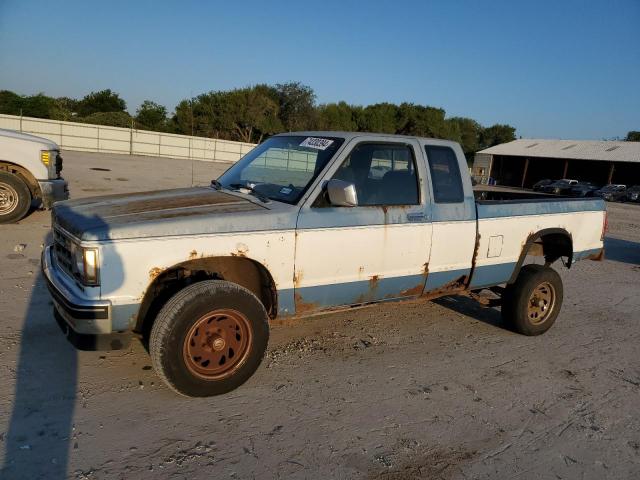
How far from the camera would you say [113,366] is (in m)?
3.93

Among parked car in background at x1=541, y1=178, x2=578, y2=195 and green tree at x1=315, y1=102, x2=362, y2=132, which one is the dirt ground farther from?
green tree at x1=315, y1=102, x2=362, y2=132

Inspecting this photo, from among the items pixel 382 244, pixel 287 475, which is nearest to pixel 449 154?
pixel 382 244

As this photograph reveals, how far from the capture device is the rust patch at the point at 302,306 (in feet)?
12.7

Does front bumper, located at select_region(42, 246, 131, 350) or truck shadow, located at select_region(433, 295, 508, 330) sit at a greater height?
front bumper, located at select_region(42, 246, 131, 350)

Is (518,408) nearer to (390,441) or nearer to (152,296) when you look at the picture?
(390,441)

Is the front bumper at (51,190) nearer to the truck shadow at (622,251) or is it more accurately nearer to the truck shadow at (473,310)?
the truck shadow at (473,310)

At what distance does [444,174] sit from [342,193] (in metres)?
1.40

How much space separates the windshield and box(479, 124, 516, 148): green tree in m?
79.9

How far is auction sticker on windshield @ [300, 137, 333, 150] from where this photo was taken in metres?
4.23

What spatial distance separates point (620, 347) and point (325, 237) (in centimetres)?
348

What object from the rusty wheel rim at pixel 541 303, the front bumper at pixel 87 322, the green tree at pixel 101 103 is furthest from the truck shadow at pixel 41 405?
the green tree at pixel 101 103

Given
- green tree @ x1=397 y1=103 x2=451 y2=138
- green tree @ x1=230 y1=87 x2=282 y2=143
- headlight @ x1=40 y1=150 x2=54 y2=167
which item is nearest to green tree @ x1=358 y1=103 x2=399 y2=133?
green tree @ x1=397 y1=103 x2=451 y2=138

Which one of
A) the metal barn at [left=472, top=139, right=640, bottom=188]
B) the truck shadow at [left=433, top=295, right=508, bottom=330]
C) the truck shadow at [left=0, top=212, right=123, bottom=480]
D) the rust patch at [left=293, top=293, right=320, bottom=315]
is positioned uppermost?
the metal barn at [left=472, top=139, right=640, bottom=188]

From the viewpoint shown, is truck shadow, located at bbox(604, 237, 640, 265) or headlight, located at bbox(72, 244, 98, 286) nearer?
headlight, located at bbox(72, 244, 98, 286)
